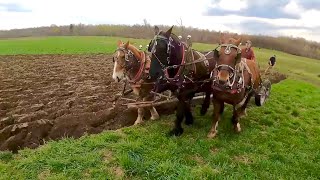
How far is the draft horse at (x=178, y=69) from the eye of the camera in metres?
7.16

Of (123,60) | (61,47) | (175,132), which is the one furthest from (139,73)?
(61,47)

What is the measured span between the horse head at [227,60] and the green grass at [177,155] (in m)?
1.51

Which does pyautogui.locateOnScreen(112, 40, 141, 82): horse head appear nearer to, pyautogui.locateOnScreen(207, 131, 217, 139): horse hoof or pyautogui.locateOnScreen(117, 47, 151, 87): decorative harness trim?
pyautogui.locateOnScreen(117, 47, 151, 87): decorative harness trim

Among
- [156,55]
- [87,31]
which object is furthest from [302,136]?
[87,31]

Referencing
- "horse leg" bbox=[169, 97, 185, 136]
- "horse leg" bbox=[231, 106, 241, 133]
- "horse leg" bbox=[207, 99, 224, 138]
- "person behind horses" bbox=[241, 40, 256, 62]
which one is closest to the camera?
"horse leg" bbox=[207, 99, 224, 138]

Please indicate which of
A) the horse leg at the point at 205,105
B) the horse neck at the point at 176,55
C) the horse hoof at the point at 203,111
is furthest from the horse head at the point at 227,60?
the horse hoof at the point at 203,111

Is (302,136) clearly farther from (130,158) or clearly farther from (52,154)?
(52,154)

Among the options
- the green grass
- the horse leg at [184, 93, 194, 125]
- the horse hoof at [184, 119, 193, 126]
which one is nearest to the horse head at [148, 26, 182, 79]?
the horse leg at [184, 93, 194, 125]

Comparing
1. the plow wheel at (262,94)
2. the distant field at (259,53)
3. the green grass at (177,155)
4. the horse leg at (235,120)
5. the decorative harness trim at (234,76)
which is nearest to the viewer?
the green grass at (177,155)

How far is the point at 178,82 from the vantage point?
7.45 metres

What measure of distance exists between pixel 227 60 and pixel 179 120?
1754 mm

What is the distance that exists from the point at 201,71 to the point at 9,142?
4390 millimetres

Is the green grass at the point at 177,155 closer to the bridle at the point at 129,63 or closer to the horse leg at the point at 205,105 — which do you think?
the horse leg at the point at 205,105

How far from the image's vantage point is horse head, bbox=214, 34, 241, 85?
6754mm
